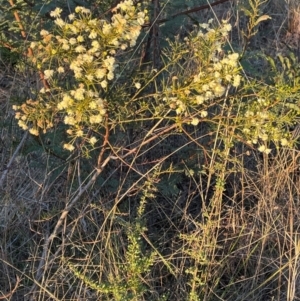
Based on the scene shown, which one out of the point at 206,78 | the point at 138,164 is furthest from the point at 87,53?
the point at 138,164

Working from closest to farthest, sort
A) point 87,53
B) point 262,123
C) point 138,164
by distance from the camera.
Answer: point 87,53 → point 262,123 → point 138,164

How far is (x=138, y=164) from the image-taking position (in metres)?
2.10

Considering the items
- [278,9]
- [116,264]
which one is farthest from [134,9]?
[278,9]

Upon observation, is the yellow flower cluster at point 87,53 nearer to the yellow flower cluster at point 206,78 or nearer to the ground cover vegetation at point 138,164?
the ground cover vegetation at point 138,164

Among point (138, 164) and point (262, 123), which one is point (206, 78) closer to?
point (262, 123)

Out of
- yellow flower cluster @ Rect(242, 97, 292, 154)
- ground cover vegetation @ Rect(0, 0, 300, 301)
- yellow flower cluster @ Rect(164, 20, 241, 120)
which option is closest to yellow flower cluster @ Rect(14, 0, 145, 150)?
ground cover vegetation @ Rect(0, 0, 300, 301)

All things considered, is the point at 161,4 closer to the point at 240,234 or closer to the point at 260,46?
the point at 240,234

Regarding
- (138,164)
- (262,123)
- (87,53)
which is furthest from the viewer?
(138,164)

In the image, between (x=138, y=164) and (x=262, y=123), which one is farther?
(x=138, y=164)

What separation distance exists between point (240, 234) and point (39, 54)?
2.97ft

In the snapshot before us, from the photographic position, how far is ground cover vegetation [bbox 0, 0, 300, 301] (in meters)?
1.75

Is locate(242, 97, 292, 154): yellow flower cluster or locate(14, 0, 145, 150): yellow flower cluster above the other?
locate(14, 0, 145, 150): yellow flower cluster

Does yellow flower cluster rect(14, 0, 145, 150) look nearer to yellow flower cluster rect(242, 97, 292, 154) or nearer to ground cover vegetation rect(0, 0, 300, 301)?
ground cover vegetation rect(0, 0, 300, 301)

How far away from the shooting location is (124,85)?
192 cm
